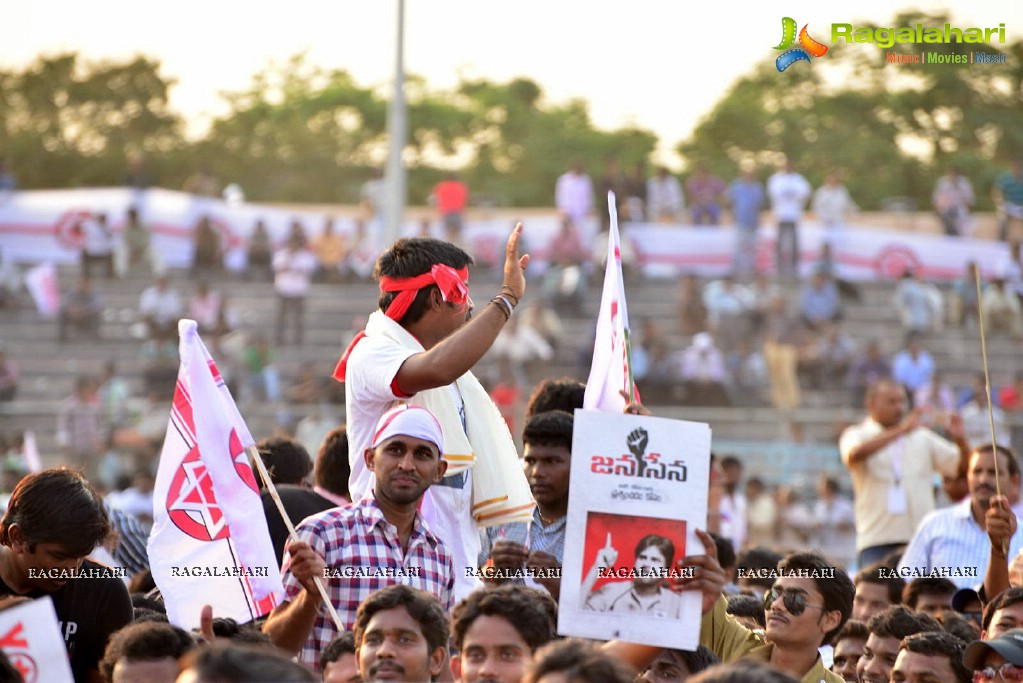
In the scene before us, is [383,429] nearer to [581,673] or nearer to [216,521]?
[216,521]

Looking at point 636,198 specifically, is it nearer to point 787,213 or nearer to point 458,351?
point 787,213

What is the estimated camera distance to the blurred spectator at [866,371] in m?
22.7

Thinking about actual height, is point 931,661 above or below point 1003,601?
below

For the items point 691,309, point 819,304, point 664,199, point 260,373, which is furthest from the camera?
point 664,199

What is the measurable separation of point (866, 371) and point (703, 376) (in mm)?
2112

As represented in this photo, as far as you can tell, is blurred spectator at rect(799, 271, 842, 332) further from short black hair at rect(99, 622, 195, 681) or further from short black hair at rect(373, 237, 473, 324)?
short black hair at rect(99, 622, 195, 681)

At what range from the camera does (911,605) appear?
7.61 metres

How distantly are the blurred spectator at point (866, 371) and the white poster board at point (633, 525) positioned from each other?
60.5 feet

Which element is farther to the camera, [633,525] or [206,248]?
[206,248]

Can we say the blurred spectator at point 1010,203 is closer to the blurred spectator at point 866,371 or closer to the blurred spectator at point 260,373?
the blurred spectator at point 866,371

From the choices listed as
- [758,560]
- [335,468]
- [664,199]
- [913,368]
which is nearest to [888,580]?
[758,560]

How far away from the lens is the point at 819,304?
2444 centimetres

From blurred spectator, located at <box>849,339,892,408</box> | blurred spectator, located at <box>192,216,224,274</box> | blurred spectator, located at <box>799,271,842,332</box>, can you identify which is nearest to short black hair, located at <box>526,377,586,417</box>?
blurred spectator, located at <box>849,339,892,408</box>

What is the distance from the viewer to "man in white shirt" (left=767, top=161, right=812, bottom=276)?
973 inches
